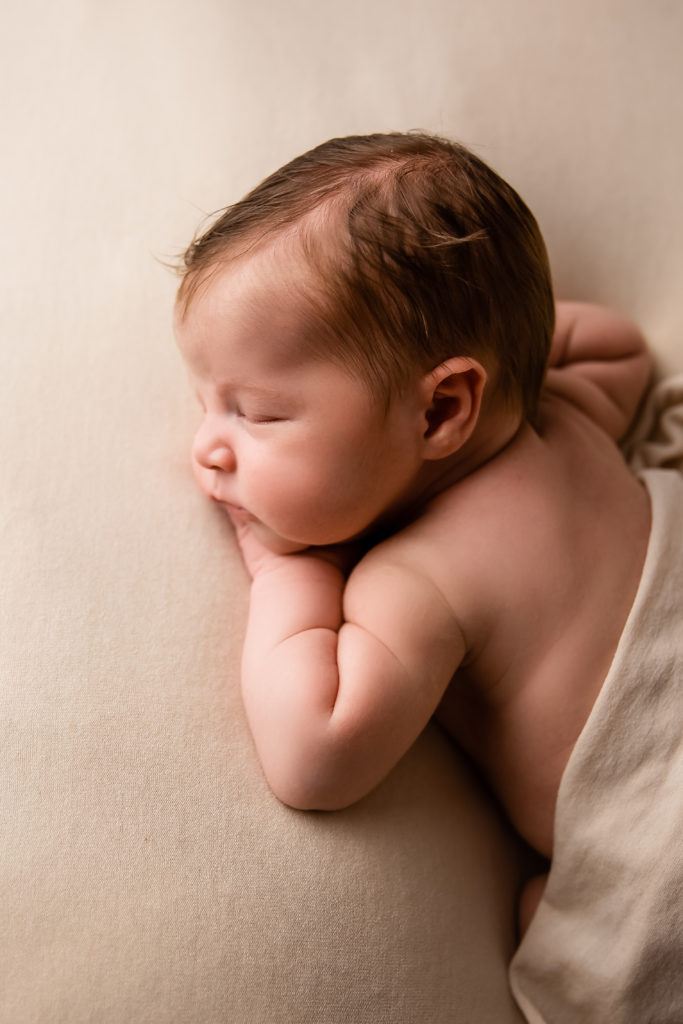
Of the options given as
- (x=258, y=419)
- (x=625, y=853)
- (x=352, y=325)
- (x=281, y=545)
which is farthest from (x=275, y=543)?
(x=625, y=853)

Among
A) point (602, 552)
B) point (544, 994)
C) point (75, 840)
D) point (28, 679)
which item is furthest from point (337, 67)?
point (544, 994)

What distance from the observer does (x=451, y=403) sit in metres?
0.83

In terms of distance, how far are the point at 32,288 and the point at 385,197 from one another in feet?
1.24

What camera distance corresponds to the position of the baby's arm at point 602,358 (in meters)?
1.08

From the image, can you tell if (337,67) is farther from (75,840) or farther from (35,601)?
(75,840)

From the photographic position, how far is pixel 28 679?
74 centimetres

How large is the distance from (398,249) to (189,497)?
307 millimetres

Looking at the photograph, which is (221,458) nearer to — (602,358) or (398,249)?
(398,249)

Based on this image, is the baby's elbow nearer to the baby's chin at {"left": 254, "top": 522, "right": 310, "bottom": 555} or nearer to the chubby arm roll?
the chubby arm roll

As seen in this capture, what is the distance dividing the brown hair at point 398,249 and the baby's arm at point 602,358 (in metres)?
0.24

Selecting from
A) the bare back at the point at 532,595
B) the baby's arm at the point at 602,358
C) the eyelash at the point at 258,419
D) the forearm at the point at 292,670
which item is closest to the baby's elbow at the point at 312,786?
the forearm at the point at 292,670

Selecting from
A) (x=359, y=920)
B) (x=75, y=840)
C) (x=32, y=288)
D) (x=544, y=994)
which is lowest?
(x=544, y=994)

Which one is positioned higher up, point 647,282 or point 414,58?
point 414,58

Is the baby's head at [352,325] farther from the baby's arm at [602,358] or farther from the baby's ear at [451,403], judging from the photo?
the baby's arm at [602,358]
